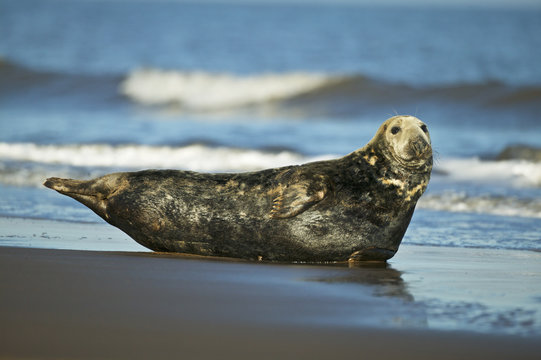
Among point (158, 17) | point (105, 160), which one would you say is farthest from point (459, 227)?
point (158, 17)

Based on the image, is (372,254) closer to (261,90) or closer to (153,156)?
(153,156)

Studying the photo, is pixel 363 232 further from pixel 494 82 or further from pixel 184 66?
pixel 184 66

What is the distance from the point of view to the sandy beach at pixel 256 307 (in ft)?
11.3

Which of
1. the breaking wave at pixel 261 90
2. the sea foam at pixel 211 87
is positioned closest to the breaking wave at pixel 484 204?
the breaking wave at pixel 261 90

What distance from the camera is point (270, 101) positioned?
955 inches

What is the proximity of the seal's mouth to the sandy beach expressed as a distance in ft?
0.29

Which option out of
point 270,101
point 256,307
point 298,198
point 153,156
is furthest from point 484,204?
point 270,101

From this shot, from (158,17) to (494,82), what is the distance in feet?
96.8

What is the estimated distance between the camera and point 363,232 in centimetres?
569

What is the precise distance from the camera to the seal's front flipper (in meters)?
5.47

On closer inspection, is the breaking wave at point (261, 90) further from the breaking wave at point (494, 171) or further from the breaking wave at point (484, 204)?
the breaking wave at point (484, 204)

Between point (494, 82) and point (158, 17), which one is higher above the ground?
point (158, 17)

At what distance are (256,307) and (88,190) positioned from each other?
7.91 ft

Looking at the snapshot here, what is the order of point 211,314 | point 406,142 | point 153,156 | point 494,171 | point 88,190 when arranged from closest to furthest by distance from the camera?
point 211,314 < point 406,142 < point 88,190 < point 494,171 < point 153,156
